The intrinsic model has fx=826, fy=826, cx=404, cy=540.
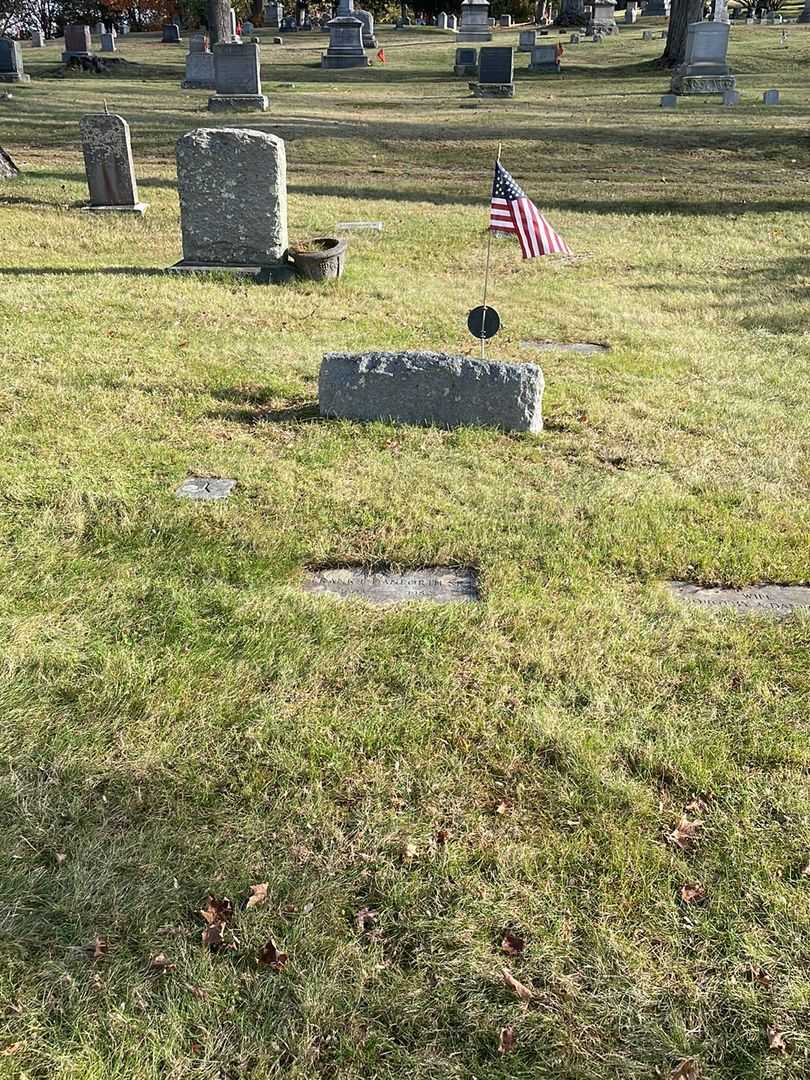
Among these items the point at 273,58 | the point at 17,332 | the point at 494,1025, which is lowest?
the point at 494,1025

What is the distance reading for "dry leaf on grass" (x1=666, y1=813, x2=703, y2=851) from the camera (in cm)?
255

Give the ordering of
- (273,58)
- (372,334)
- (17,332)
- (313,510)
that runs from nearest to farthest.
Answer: (313,510), (17,332), (372,334), (273,58)

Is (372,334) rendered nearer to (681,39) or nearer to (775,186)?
(775,186)

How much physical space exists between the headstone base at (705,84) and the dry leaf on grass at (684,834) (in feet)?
92.2

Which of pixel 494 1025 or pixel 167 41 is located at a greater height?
pixel 167 41

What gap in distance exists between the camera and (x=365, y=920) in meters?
2.32

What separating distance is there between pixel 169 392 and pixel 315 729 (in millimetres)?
3606

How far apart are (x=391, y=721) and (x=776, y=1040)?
147 centimetres

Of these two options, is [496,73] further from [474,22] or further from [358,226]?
[358,226]

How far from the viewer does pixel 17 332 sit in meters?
6.75

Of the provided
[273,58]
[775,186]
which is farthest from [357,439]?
[273,58]

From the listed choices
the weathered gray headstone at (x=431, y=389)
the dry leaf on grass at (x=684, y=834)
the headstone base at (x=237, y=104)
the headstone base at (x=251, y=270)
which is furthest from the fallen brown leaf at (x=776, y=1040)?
the headstone base at (x=237, y=104)

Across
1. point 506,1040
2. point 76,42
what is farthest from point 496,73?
point 506,1040

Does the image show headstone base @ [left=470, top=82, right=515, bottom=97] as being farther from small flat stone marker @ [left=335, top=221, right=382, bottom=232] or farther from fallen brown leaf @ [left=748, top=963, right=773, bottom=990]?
fallen brown leaf @ [left=748, top=963, right=773, bottom=990]
